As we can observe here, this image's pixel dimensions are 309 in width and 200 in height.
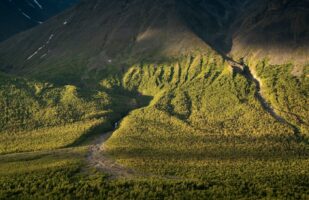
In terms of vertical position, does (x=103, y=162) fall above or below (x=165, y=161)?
below

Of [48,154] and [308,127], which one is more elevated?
[308,127]

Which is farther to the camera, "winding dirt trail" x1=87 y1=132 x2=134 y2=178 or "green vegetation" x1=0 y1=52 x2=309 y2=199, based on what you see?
"winding dirt trail" x1=87 y1=132 x2=134 y2=178

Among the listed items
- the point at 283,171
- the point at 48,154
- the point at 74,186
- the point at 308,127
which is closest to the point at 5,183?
the point at 74,186

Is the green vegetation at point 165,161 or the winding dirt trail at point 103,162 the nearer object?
the green vegetation at point 165,161

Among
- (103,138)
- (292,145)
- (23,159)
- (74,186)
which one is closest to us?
(74,186)

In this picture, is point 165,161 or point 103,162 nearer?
point 165,161

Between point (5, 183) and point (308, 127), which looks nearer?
point (5, 183)

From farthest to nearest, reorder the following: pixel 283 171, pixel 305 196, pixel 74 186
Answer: pixel 283 171 → pixel 74 186 → pixel 305 196

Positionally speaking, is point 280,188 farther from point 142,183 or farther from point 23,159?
point 23,159
